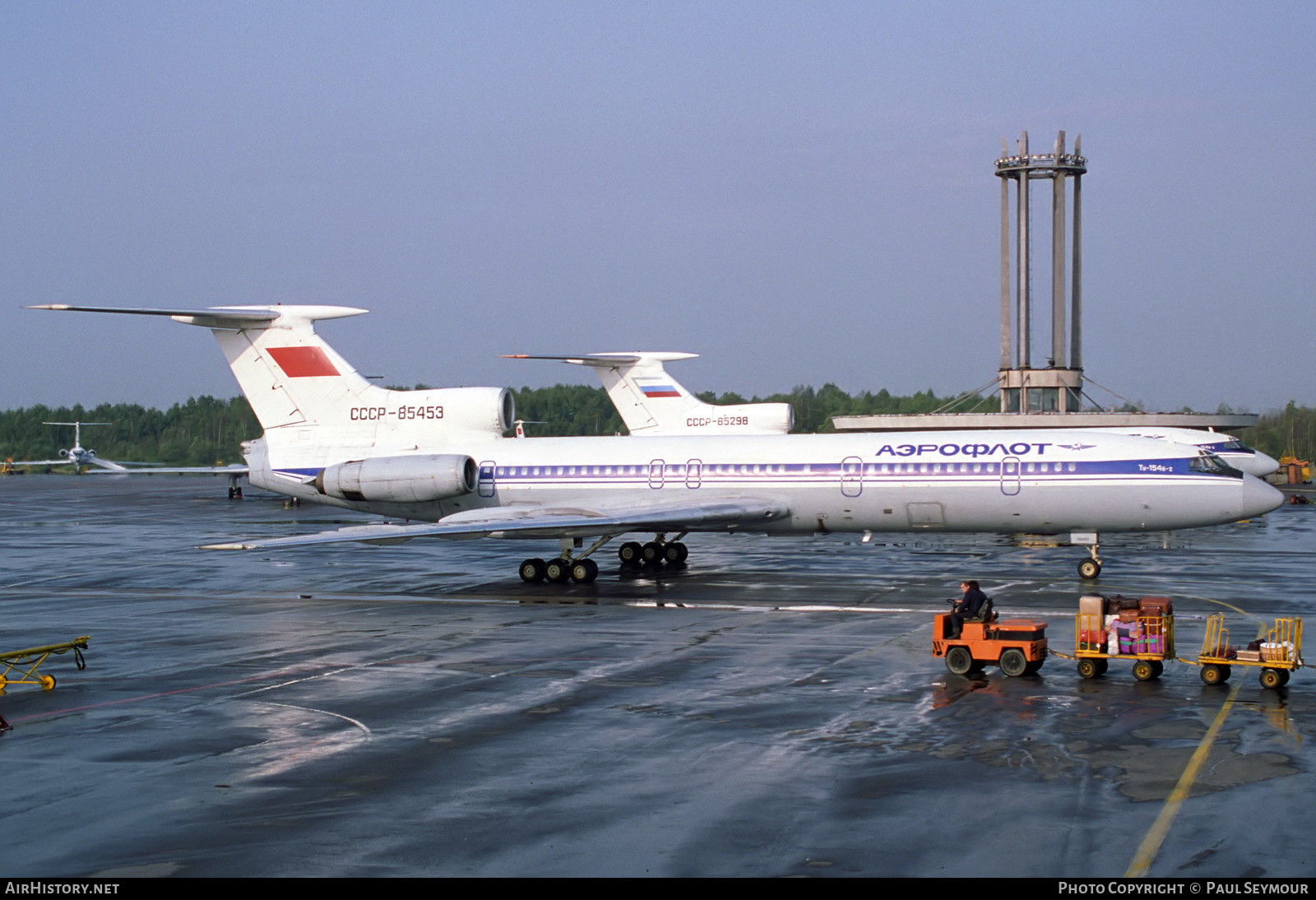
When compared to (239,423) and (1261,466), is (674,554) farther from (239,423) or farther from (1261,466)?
(239,423)

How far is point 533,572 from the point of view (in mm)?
28000

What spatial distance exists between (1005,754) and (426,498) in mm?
19719

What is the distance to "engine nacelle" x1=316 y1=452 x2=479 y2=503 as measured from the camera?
96.1 ft

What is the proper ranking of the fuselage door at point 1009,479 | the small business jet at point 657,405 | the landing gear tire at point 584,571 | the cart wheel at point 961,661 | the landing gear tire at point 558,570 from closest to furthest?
the cart wheel at point 961,661 < the fuselage door at point 1009,479 < the landing gear tire at point 584,571 < the landing gear tire at point 558,570 < the small business jet at point 657,405

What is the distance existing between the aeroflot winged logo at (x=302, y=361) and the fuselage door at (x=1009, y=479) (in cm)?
1589

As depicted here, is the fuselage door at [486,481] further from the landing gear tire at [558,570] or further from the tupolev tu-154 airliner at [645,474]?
the landing gear tire at [558,570]

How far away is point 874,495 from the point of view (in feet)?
91.7

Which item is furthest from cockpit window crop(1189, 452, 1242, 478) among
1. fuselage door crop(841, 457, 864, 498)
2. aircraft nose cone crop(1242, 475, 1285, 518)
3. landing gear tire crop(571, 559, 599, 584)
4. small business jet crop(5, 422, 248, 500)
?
small business jet crop(5, 422, 248, 500)

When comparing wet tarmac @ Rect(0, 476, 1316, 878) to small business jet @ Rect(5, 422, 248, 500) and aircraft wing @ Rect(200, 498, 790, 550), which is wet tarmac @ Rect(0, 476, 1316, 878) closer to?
aircraft wing @ Rect(200, 498, 790, 550)

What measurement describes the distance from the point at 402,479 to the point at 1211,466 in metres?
18.2

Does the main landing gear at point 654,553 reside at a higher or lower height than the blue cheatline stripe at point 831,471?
lower

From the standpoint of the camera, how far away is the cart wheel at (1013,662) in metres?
15.7

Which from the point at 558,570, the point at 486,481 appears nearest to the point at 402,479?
the point at 486,481

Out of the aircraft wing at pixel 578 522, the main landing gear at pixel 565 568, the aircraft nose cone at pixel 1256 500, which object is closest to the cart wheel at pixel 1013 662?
the aircraft wing at pixel 578 522
